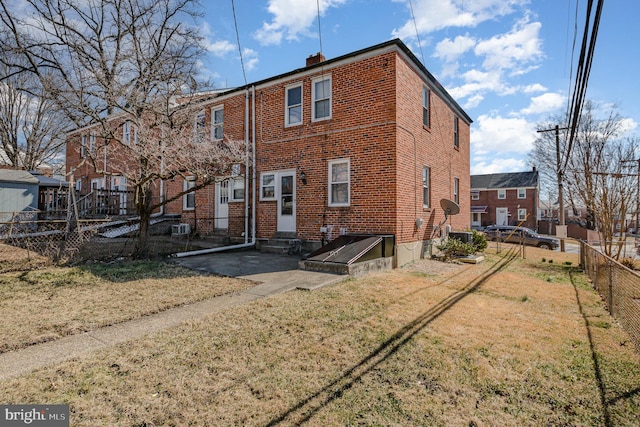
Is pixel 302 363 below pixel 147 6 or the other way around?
below

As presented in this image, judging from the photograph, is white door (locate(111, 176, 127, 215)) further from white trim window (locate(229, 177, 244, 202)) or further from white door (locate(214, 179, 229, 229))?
white trim window (locate(229, 177, 244, 202))

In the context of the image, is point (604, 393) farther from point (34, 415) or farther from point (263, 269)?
point (263, 269)

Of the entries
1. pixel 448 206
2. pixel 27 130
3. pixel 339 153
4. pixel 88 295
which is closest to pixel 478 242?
pixel 448 206

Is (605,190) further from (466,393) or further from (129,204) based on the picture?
(129,204)

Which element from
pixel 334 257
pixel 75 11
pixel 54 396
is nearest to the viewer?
pixel 54 396

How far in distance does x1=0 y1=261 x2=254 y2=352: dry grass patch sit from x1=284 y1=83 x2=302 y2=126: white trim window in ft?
21.3

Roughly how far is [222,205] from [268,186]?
2.86 m

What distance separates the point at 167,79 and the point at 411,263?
31.3 ft

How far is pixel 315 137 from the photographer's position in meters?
11.3

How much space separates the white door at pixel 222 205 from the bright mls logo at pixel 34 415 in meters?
11.2

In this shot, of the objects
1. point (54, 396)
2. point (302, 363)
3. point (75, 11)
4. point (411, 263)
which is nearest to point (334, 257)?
point (411, 263)

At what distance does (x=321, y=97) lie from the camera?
37.4 ft

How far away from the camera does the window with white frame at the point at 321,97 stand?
1125 cm

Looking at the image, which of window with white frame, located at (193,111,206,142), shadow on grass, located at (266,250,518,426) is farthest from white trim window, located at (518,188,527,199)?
shadow on grass, located at (266,250,518,426)
